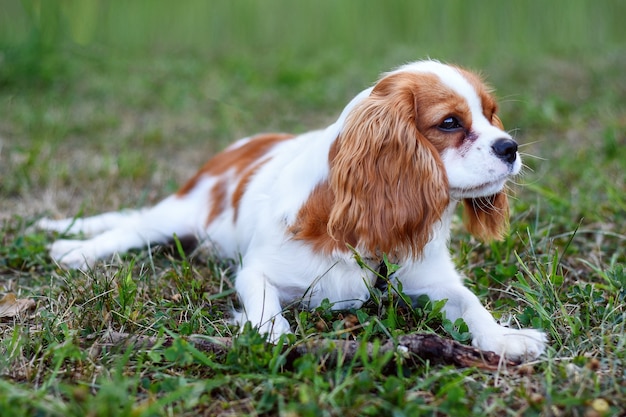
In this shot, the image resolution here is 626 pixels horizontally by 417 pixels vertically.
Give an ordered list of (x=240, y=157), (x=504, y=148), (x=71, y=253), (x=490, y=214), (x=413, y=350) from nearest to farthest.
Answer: (x=413, y=350)
(x=504, y=148)
(x=490, y=214)
(x=71, y=253)
(x=240, y=157)

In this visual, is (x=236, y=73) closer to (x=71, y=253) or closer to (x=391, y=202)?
(x=71, y=253)

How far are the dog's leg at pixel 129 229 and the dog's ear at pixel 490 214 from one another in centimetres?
143

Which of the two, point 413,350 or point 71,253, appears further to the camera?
point 71,253

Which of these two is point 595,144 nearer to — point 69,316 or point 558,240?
point 558,240

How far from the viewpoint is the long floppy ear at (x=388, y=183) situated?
2488mm

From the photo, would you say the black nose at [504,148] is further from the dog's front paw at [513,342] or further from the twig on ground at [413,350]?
the twig on ground at [413,350]

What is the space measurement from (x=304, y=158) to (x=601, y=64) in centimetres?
581

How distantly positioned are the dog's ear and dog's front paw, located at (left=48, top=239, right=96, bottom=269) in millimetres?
1759

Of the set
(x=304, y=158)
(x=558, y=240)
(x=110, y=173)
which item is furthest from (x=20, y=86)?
(x=558, y=240)

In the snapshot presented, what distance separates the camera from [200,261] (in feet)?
10.9

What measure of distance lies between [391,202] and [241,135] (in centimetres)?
345

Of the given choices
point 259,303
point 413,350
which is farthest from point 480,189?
point 259,303

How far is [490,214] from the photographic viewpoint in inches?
113

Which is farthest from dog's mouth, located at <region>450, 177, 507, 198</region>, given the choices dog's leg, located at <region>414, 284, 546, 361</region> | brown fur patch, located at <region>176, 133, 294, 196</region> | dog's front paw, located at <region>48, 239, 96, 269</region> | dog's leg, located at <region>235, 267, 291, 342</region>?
dog's front paw, located at <region>48, 239, 96, 269</region>
